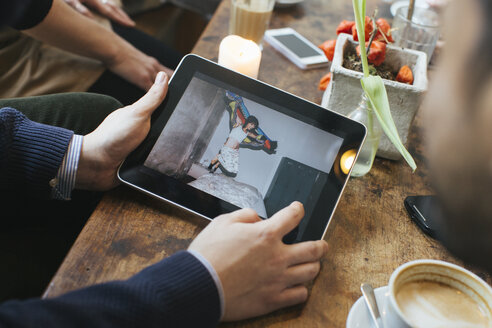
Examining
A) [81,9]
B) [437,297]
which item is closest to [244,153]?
[437,297]

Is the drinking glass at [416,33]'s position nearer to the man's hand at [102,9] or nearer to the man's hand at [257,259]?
the man's hand at [257,259]

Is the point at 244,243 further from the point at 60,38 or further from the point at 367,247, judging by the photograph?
the point at 60,38

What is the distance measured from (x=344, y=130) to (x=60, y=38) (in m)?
0.78

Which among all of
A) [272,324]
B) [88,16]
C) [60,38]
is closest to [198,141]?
[272,324]

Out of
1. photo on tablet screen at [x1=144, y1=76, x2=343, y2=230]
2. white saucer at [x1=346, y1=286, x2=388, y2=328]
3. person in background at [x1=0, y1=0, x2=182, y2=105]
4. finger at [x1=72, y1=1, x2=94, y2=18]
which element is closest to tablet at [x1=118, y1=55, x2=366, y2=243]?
photo on tablet screen at [x1=144, y1=76, x2=343, y2=230]

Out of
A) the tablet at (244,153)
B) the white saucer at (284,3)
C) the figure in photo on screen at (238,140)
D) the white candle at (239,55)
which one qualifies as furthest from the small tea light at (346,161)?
the white saucer at (284,3)

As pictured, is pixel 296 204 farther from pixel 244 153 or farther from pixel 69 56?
pixel 69 56

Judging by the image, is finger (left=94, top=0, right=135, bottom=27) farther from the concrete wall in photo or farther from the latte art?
the latte art

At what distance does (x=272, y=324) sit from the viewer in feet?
1.86

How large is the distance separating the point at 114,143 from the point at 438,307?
1.69ft

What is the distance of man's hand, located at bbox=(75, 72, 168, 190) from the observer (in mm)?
675

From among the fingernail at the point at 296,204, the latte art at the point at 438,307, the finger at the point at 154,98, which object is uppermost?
the finger at the point at 154,98

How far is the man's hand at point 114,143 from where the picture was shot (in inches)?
26.6

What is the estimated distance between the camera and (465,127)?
0.32 meters
